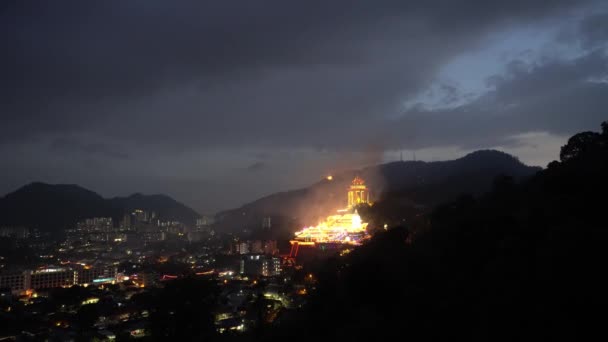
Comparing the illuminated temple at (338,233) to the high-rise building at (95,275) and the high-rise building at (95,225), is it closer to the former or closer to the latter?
the high-rise building at (95,275)

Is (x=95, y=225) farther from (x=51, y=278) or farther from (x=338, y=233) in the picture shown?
(x=338, y=233)

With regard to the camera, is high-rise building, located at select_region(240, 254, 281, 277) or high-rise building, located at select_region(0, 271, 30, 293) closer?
high-rise building, located at select_region(0, 271, 30, 293)

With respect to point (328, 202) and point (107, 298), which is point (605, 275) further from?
point (328, 202)

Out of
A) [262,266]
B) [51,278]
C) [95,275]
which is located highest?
[262,266]

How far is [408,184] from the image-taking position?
A: 139 feet

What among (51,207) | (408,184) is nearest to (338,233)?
(408,184)

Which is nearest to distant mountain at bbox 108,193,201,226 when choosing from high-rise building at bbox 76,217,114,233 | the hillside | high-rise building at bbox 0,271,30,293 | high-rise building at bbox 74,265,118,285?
high-rise building at bbox 76,217,114,233

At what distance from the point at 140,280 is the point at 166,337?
45.9 feet

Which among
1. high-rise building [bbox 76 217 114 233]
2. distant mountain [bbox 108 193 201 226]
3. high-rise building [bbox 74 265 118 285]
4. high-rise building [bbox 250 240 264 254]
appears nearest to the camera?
high-rise building [bbox 74 265 118 285]

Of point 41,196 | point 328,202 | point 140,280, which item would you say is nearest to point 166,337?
point 140,280

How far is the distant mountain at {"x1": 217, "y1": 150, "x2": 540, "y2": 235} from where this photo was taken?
3025 cm

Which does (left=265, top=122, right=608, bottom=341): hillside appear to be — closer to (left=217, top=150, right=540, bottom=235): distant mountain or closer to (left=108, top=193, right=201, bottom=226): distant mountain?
(left=217, top=150, right=540, bottom=235): distant mountain

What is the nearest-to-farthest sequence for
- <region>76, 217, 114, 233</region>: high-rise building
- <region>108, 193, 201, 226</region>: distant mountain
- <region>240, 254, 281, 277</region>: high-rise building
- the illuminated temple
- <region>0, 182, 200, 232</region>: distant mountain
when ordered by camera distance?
the illuminated temple → <region>240, 254, 281, 277</region>: high-rise building → <region>0, 182, 200, 232</region>: distant mountain → <region>76, 217, 114, 233</region>: high-rise building → <region>108, 193, 201, 226</region>: distant mountain

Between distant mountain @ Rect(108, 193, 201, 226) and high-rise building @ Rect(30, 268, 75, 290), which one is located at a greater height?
distant mountain @ Rect(108, 193, 201, 226)
